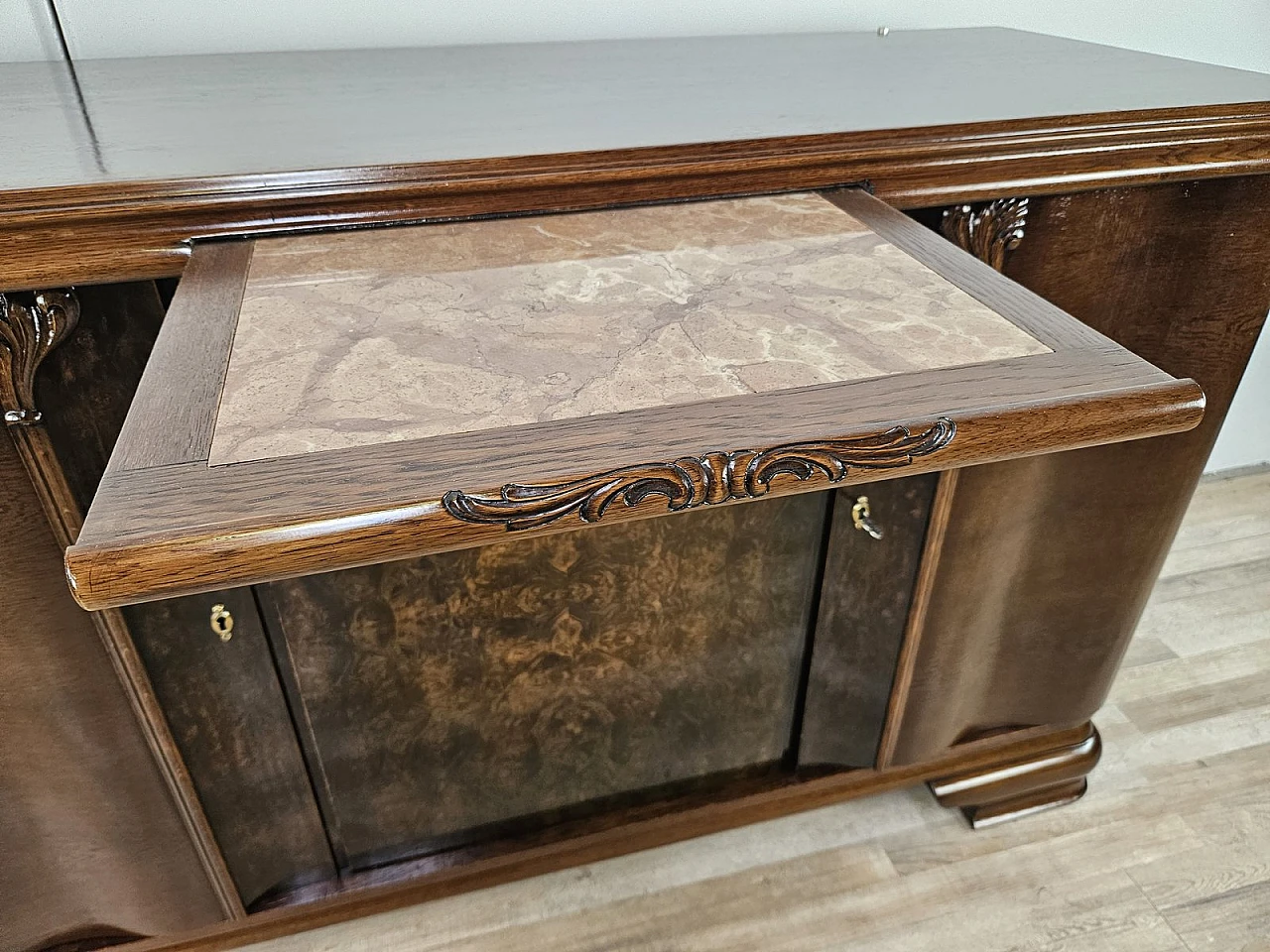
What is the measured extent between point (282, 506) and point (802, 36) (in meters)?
0.89

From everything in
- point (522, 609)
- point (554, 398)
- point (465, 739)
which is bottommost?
point (465, 739)

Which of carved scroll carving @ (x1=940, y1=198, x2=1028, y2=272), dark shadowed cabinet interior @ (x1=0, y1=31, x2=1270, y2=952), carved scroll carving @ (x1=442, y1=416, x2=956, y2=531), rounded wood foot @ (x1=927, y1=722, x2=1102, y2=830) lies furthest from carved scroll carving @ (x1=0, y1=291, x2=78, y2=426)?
rounded wood foot @ (x1=927, y1=722, x2=1102, y2=830)

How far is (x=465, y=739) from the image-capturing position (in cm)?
75

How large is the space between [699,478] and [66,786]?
0.62m

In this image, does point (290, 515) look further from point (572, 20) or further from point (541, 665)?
point (572, 20)

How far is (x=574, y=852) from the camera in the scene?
878 millimetres

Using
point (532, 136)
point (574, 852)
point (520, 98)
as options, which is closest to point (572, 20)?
point (520, 98)

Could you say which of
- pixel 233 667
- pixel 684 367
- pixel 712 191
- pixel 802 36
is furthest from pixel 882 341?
pixel 802 36

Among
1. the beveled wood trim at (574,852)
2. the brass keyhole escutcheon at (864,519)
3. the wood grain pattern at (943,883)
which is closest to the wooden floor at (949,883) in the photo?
the wood grain pattern at (943,883)

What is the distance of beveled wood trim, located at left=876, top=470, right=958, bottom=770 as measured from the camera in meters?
0.73

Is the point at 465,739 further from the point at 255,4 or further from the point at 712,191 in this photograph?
the point at 255,4

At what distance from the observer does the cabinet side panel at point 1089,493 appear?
0.74 metres

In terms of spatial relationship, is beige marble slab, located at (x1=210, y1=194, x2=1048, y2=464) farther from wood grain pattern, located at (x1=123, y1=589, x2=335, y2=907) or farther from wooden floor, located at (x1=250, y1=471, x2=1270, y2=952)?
wooden floor, located at (x1=250, y1=471, x2=1270, y2=952)

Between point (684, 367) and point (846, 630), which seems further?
point (846, 630)
